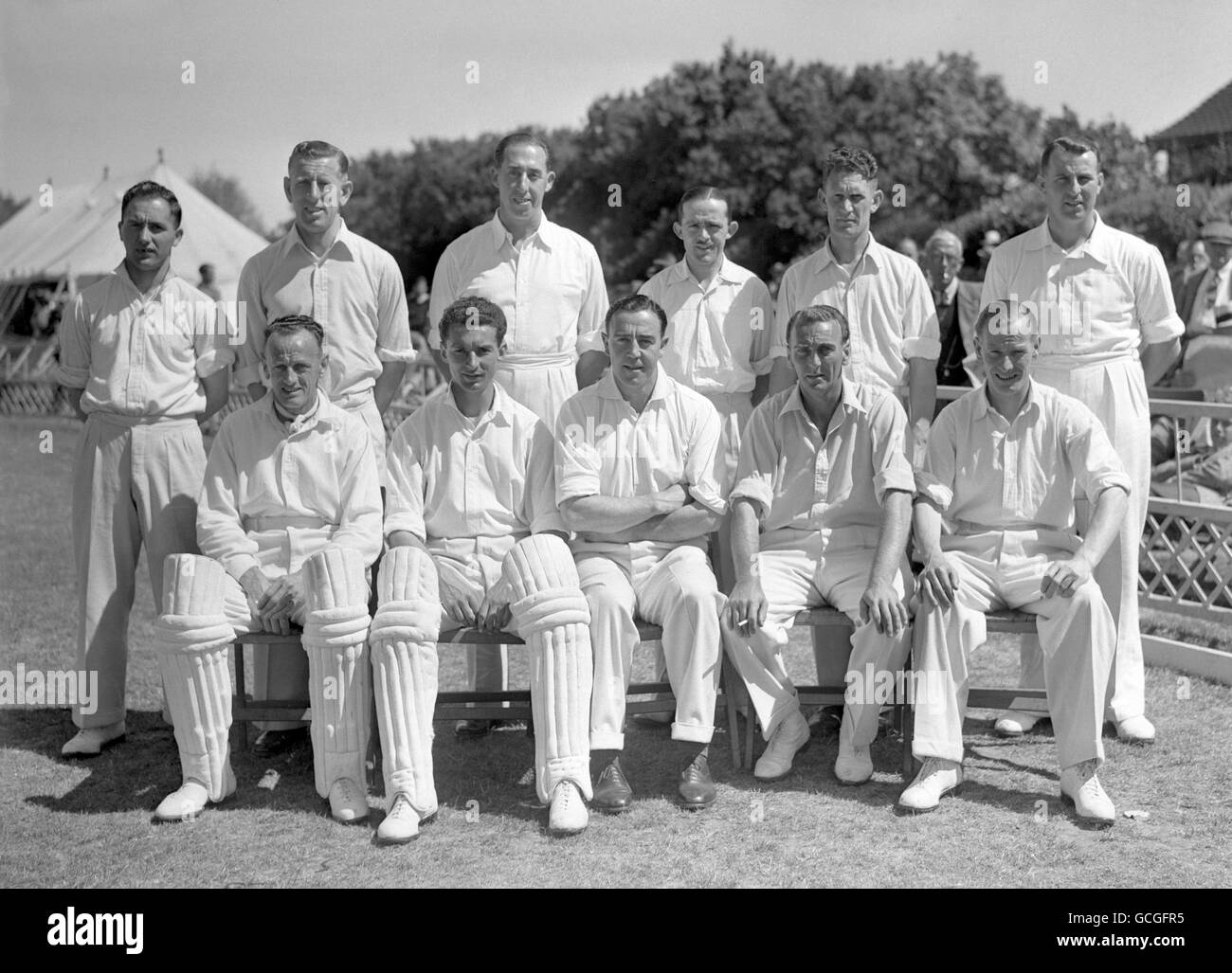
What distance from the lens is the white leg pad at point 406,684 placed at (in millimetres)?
4359

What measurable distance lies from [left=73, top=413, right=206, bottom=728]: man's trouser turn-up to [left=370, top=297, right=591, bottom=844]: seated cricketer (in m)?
0.95

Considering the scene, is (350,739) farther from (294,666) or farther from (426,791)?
(294,666)

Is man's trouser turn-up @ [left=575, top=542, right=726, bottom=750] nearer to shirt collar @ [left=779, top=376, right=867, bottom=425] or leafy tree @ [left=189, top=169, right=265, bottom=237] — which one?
shirt collar @ [left=779, top=376, right=867, bottom=425]

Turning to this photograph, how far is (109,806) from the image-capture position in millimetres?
4605

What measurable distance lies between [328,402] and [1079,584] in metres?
2.77

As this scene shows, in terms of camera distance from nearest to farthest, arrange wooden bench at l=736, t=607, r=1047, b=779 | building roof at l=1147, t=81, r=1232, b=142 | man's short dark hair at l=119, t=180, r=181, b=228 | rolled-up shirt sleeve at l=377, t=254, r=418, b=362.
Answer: wooden bench at l=736, t=607, r=1047, b=779 < man's short dark hair at l=119, t=180, r=181, b=228 < rolled-up shirt sleeve at l=377, t=254, r=418, b=362 < building roof at l=1147, t=81, r=1232, b=142

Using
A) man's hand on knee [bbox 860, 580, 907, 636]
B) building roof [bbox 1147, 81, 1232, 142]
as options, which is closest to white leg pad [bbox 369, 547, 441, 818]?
man's hand on knee [bbox 860, 580, 907, 636]

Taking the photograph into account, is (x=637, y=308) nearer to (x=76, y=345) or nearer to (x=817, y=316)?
(x=817, y=316)

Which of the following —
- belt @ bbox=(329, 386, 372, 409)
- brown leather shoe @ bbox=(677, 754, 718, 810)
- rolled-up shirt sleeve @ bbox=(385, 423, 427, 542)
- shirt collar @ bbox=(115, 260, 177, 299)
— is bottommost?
brown leather shoe @ bbox=(677, 754, 718, 810)

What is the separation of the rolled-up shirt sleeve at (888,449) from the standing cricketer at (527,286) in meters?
1.26

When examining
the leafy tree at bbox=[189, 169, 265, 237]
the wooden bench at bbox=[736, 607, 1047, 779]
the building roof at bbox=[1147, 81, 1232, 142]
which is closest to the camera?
the wooden bench at bbox=[736, 607, 1047, 779]

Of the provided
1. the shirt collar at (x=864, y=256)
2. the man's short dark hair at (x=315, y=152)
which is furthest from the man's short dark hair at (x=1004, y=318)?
the man's short dark hair at (x=315, y=152)

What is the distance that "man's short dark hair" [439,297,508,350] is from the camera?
478 centimetres

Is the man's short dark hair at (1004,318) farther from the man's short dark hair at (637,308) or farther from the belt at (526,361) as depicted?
the belt at (526,361)
